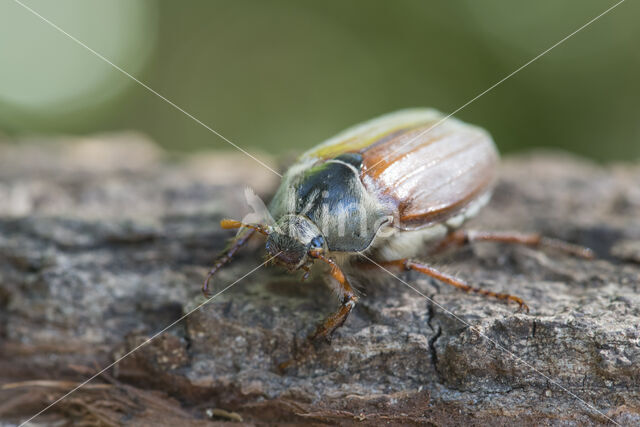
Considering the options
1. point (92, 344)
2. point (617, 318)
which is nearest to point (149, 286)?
point (92, 344)

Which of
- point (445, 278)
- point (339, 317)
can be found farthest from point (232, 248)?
point (445, 278)

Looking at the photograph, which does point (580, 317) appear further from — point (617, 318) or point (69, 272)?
point (69, 272)

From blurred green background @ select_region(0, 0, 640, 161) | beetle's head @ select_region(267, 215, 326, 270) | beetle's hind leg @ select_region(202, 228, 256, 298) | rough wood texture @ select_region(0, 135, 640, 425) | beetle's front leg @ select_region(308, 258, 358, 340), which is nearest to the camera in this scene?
rough wood texture @ select_region(0, 135, 640, 425)

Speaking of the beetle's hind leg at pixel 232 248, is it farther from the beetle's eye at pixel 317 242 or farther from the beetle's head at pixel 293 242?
the beetle's eye at pixel 317 242

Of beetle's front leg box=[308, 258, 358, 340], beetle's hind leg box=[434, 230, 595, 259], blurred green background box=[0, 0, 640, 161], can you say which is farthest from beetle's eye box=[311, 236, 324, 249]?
blurred green background box=[0, 0, 640, 161]

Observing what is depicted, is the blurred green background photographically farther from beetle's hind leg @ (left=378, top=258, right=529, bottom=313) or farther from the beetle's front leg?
the beetle's front leg

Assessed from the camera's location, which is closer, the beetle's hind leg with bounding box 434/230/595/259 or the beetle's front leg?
the beetle's front leg
